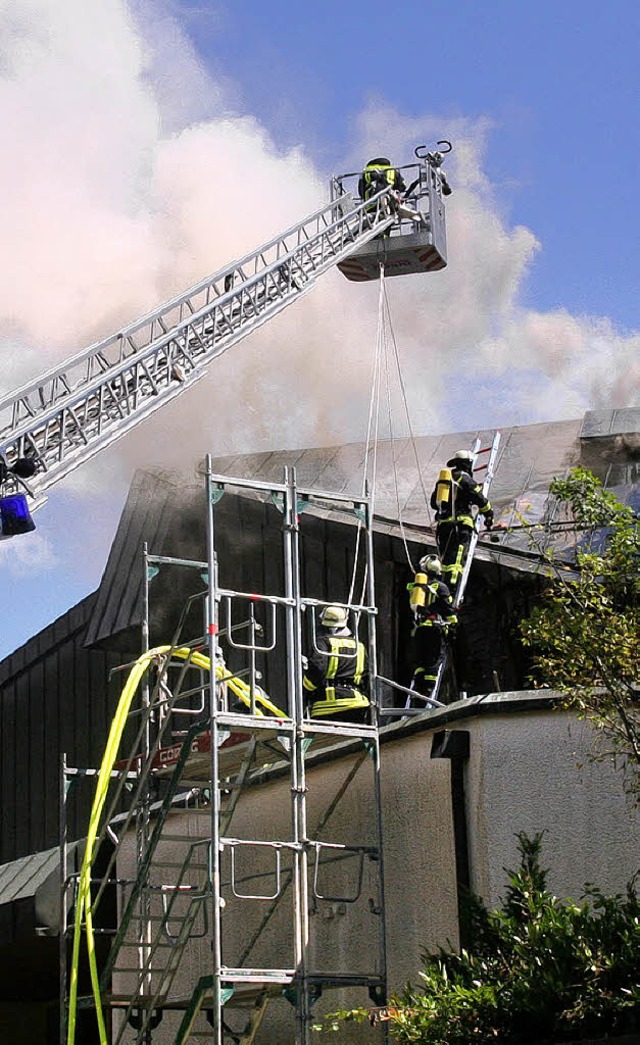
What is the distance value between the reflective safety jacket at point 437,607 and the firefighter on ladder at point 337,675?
2.12 m

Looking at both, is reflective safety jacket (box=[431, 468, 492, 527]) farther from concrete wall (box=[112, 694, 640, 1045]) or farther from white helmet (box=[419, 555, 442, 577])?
concrete wall (box=[112, 694, 640, 1045])

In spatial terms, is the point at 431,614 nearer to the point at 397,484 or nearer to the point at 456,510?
the point at 456,510

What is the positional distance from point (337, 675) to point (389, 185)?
8658mm

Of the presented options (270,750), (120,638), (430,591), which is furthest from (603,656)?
(120,638)

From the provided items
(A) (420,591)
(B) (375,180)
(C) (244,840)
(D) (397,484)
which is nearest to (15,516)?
(C) (244,840)

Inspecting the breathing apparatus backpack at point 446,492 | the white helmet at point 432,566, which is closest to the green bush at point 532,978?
the white helmet at point 432,566

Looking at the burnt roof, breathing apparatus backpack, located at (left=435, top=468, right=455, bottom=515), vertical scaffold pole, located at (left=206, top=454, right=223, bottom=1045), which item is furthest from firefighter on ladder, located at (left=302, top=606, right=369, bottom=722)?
the burnt roof

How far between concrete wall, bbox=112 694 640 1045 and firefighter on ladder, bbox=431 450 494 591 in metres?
3.10

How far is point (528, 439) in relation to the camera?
1859 cm

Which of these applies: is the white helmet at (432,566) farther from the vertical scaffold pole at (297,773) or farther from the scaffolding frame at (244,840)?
the vertical scaffold pole at (297,773)

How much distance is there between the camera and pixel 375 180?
62.3 feet

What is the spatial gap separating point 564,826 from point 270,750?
2328mm

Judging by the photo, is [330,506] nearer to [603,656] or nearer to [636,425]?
[603,656]

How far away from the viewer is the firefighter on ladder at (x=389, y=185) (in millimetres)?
18953
